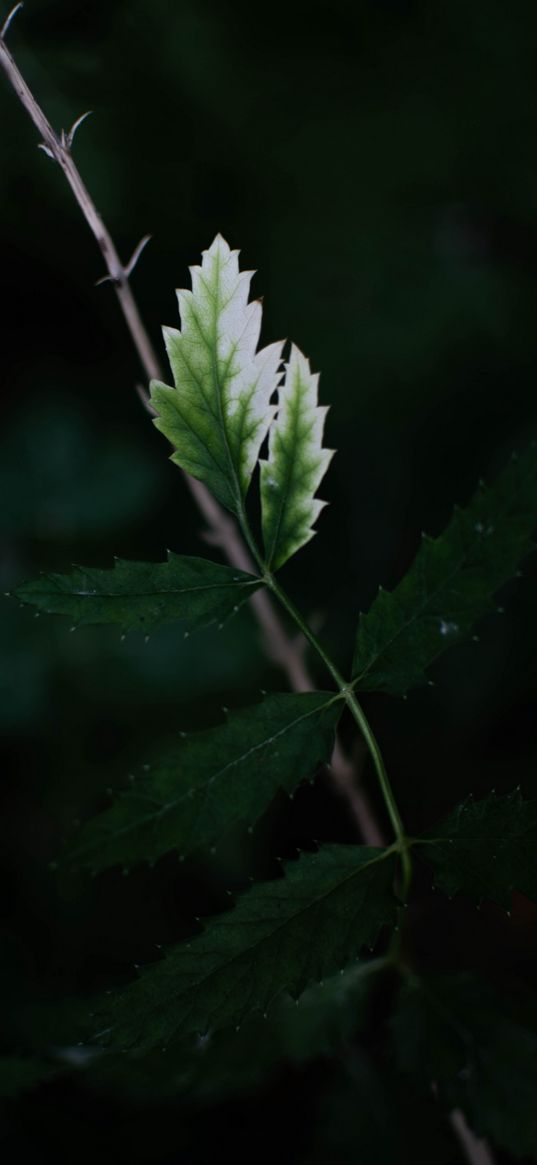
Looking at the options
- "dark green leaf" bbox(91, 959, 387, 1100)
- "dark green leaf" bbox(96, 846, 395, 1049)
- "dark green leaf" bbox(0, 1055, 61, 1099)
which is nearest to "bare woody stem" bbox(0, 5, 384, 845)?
"dark green leaf" bbox(91, 959, 387, 1100)

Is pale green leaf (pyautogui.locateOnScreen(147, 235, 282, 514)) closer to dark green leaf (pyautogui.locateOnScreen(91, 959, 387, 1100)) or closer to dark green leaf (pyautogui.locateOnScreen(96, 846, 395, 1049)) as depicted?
dark green leaf (pyautogui.locateOnScreen(96, 846, 395, 1049))

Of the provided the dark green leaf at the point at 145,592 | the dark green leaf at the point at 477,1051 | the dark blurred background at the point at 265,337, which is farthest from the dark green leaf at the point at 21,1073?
the dark green leaf at the point at 145,592

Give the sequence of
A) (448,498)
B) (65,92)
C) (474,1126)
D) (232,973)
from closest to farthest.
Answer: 1. (232,973)
2. (474,1126)
3. (65,92)
4. (448,498)

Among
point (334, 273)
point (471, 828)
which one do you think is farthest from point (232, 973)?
point (334, 273)

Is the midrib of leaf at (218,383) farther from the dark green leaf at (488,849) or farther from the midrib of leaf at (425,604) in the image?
the dark green leaf at (488,849)

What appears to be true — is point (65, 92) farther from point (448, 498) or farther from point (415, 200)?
point (448, 498)

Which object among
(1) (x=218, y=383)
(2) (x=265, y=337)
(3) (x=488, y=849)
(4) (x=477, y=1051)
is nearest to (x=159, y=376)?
(1) (x=218, y=383)

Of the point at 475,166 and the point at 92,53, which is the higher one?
the point at 92,53

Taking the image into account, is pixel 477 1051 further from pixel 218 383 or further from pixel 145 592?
pixel 218 383
